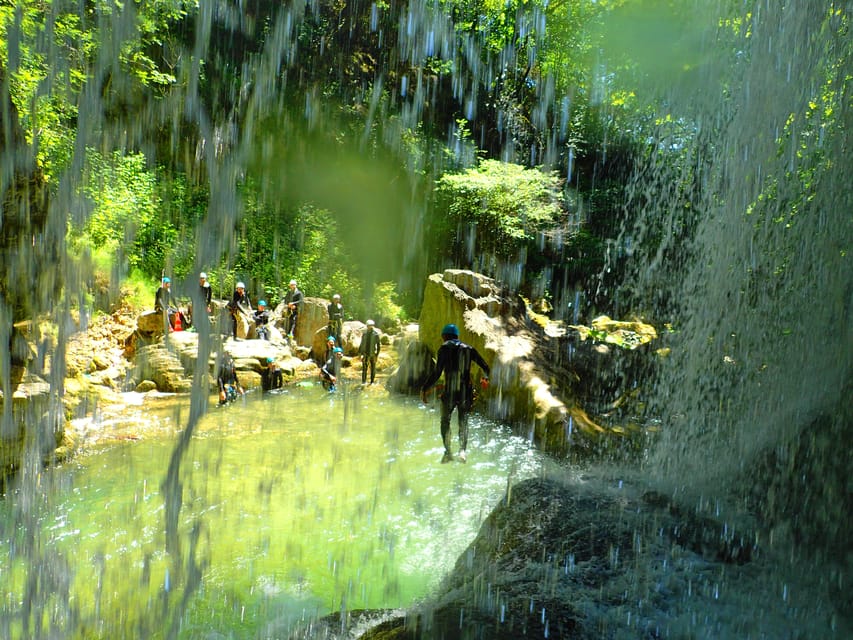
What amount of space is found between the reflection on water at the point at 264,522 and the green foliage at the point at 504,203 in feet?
34.7

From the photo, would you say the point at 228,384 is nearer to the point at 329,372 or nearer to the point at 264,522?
the point at 329,372

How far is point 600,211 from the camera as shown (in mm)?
19703

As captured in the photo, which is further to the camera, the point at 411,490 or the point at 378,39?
the point at 378,39

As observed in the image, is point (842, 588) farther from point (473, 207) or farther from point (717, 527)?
point (473, 207)

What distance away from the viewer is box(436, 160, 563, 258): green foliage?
61.5 ft

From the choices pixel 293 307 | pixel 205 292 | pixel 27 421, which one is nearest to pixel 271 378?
pixel 205 292

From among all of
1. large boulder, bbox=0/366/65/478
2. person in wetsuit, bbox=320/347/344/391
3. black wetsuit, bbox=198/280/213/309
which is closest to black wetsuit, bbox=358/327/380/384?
person in wetsuit, bbox=320/347/344/391

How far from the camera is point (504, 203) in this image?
19.0m

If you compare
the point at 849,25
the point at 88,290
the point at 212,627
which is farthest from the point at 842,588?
the point at 88,290

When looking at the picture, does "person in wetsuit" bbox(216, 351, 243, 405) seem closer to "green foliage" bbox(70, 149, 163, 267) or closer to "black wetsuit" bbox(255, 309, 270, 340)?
"black wetsuit" bbox(255, 309, 270, 340)

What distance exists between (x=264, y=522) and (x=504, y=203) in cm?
1487

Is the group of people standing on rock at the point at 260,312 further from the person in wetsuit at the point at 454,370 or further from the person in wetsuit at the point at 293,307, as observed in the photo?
the person in wetsuit at the point at 454,370

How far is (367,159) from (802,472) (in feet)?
67.5

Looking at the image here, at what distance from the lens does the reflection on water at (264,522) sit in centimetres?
460
